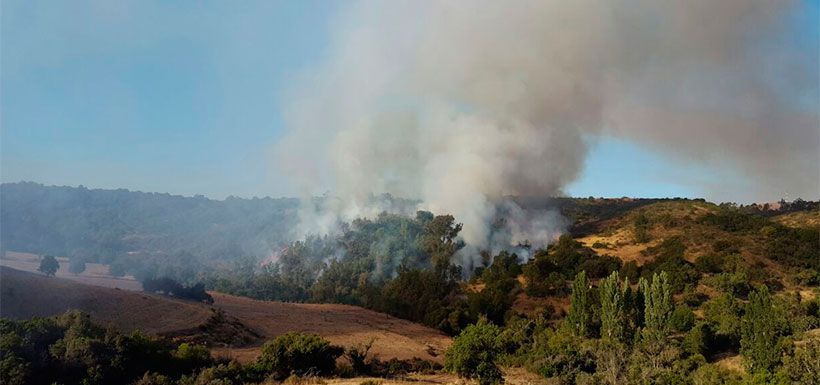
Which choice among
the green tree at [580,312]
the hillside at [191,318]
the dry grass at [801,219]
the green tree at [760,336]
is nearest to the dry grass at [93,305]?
the hillside at [191,318]

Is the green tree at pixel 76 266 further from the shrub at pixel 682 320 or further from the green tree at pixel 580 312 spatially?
the shrub at pixel 682 320

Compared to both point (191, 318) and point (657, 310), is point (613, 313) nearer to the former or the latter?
point (657, 310)

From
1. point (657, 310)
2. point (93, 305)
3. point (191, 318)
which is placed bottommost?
point (191, 318)

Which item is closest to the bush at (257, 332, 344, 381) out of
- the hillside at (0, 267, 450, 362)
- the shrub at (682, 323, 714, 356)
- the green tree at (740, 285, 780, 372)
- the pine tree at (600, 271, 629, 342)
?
the hillside at (0, 267, 450, 362)

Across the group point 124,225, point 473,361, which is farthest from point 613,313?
point 124,225

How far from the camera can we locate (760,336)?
81.2 ft

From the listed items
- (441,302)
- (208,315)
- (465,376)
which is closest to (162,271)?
(208,315)

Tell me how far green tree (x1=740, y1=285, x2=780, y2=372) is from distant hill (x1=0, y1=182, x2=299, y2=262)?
199 ft

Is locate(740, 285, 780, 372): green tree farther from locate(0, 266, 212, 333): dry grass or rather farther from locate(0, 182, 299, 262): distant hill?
locate(0, 182, 299, 262): distant hill

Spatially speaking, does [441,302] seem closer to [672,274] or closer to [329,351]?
[672,274]

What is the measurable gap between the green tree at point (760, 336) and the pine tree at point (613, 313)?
608 centimetres

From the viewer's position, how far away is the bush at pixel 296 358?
61.3 feet

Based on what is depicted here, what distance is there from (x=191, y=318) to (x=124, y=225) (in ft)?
261

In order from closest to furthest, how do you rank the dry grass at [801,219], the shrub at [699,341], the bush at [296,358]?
the bush at [296,358]
the shrub at [699,341]
the dry grass at [801,219]
